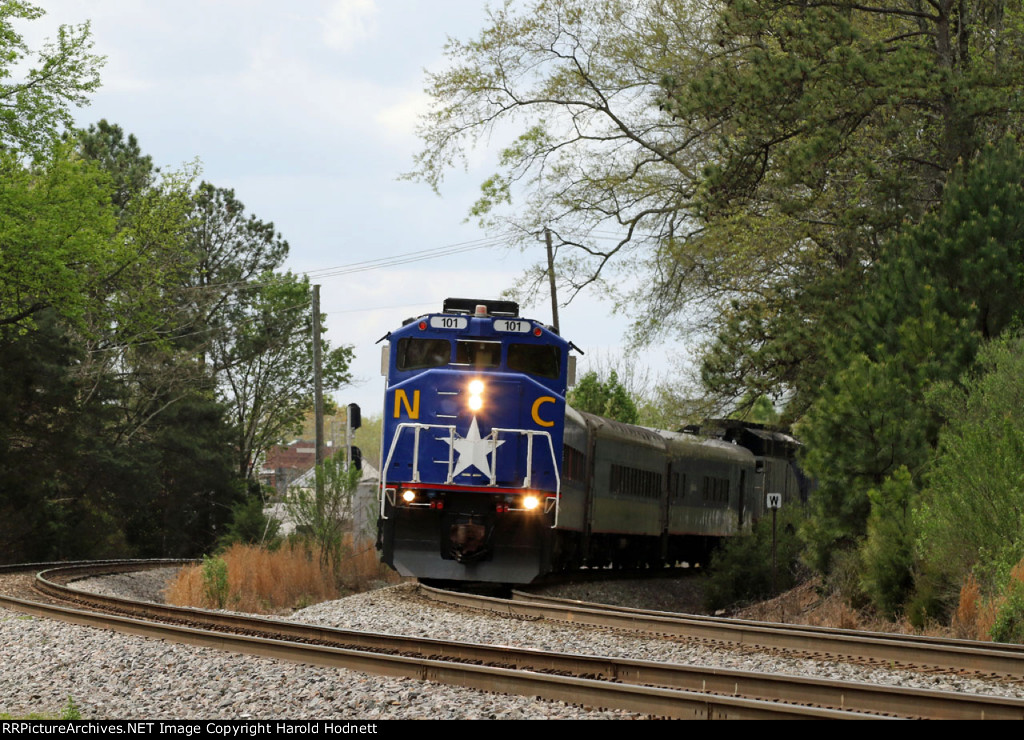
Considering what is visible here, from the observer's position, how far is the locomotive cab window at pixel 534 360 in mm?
17438

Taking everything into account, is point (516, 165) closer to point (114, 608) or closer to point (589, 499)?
point (589, 499)

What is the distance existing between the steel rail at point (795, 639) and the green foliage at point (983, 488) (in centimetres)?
255

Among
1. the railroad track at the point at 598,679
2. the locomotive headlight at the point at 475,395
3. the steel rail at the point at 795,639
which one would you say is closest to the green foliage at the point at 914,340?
the steel rail at the point at 795,639

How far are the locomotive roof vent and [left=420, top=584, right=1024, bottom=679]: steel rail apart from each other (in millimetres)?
4743

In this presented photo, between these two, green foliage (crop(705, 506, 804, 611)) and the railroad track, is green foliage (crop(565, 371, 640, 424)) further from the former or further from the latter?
the railroad track

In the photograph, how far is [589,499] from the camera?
67.2 ft

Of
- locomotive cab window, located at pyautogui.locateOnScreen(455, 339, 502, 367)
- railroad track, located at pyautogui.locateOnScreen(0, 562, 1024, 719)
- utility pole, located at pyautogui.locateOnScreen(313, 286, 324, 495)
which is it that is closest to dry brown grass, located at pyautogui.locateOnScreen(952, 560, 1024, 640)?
railroad track, located at pyautogui.locateOnScreen(0, 562, 1024, 719)

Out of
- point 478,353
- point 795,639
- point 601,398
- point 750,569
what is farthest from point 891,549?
point 601,398

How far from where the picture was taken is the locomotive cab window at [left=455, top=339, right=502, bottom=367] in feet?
57.2

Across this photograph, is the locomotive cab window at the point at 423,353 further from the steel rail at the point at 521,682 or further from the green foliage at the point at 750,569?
the green foliage at the point at 750,569

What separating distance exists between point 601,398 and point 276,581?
2549 cm

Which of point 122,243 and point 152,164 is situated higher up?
point 152,164
